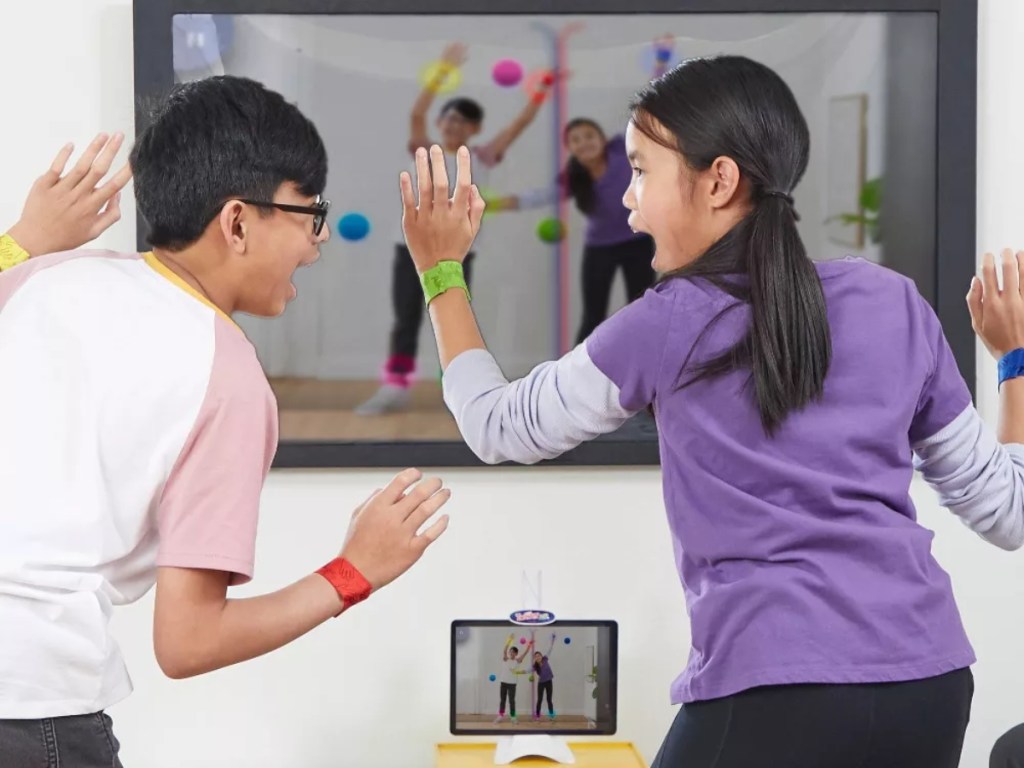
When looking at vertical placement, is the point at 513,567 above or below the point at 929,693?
below

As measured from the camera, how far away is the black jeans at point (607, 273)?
2.74m

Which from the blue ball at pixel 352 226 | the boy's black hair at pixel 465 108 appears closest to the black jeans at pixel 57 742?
the blue ball at pixel 352 226

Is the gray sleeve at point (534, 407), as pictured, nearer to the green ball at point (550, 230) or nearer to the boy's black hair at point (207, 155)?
the boy's black hair at point (207, 155)

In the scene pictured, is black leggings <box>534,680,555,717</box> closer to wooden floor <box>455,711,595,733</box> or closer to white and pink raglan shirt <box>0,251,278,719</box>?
wooden floor <box>455,711,595,733</box>

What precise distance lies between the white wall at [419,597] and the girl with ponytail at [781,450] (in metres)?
1.41

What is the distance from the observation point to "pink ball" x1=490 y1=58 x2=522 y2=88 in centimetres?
271

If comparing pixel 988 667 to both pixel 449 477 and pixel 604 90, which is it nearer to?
pixel 449 477

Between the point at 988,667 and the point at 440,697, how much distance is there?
46.9 inches

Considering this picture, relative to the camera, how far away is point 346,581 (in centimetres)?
129

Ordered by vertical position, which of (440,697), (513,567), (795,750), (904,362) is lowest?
(440,697)

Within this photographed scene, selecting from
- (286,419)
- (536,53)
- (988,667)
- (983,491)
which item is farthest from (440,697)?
(983,491)

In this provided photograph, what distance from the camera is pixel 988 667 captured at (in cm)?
285

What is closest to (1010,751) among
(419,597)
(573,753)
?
(573,753)

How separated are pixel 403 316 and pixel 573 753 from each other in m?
0.95
